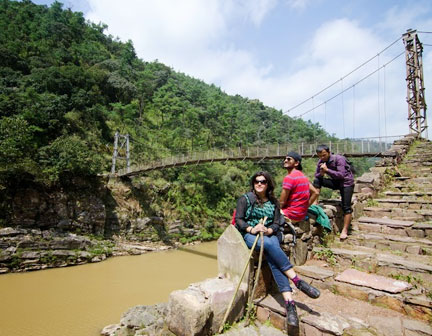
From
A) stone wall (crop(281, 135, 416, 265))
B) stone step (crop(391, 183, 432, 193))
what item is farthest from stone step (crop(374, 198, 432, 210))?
stone step (crop(391, 183, 432, 193))

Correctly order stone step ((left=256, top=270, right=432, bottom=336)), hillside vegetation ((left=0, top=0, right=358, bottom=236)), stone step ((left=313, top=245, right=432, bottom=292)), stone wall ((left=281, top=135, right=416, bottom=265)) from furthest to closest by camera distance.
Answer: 1. hillside vegetation ((left=0, top=0, right=358, bottom=236))
2. stone wall ((left=281, top=135, right=416, bottom=265))
3. stone step ((left=313, top=245, right=432, bottom=292))
4. stone step ((left=256, top=270, right=432, bottom=336))

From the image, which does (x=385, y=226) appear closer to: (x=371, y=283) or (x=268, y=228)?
(x=371, y=283)

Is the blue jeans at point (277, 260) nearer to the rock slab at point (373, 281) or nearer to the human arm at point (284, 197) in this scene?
the human arm at point (284, 197)

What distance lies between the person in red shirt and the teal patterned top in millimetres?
349

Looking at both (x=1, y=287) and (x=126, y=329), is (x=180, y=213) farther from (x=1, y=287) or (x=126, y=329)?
(x=126, y=329)

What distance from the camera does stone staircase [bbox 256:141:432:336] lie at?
1.57 metres

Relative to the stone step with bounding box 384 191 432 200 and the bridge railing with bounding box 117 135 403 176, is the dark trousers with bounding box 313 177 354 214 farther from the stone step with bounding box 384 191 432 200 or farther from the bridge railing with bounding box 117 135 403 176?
the bridge railing with bounding box 117 135 403 176

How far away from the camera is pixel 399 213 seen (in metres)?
3.61

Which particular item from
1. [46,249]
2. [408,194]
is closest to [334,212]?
[408,194]

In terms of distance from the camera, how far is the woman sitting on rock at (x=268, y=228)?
5.44ft

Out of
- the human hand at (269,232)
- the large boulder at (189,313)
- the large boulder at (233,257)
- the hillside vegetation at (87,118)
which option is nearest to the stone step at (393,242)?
the human hand at (269,232)

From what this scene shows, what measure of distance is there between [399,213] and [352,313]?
2.60 metres

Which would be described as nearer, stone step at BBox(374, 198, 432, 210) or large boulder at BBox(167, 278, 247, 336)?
large boulder at BBox(167, 278, 247, 336)

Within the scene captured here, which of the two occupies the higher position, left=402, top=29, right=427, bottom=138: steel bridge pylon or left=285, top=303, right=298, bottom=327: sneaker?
left=402, top=29, right=427, bottom=138: steel bridge pylon
